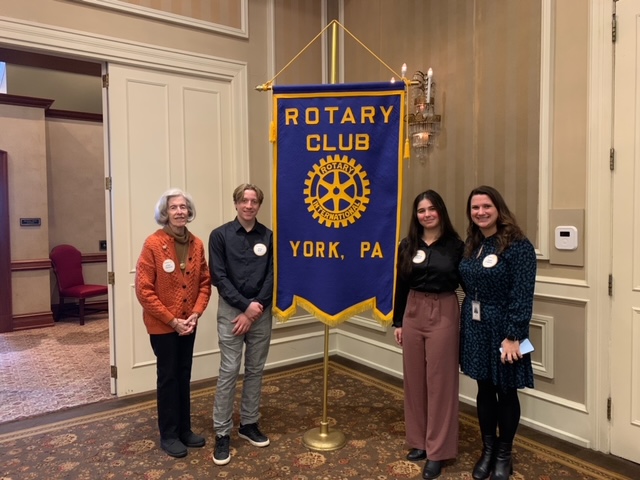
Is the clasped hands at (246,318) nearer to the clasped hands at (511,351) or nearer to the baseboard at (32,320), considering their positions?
the clasped hands at (511,351)

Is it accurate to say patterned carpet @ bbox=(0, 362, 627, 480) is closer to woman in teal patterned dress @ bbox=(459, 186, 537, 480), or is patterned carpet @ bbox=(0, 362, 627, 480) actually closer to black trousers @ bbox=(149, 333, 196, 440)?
black trousers @ bbox=(149, 333, 196, 440)

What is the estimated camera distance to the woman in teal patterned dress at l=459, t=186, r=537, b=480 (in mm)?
2162

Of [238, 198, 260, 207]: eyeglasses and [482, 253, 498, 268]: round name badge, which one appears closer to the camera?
[482, 253, 498, 268]: round name badge

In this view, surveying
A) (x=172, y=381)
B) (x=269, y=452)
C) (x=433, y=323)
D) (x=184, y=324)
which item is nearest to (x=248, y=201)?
(x=184, y=324)

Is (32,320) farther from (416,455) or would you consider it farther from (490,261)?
(490,261)

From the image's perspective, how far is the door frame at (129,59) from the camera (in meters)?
3.09

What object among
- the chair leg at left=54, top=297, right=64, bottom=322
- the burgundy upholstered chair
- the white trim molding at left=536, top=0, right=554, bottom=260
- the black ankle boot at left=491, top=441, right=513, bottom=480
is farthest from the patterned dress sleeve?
the chair leg at left=54, top=297, right=64, bottom=322

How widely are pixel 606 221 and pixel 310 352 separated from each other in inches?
105

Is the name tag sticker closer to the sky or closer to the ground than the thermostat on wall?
closer to the ground

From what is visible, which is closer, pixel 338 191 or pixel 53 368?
pixel 338 191

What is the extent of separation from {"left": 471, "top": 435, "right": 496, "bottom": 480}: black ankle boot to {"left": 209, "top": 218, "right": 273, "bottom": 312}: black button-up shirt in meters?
1.33

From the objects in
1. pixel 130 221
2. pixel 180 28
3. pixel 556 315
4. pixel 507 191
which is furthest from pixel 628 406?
pixel 180 28

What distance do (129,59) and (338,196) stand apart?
78.8 inches

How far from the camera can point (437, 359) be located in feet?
7.86
